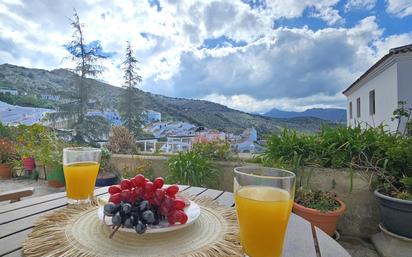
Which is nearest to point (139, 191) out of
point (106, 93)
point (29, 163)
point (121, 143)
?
point (121, 143)

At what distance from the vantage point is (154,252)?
1.91 feet

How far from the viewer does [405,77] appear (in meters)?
7.63

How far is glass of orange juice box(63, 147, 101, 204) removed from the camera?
909 millimetres

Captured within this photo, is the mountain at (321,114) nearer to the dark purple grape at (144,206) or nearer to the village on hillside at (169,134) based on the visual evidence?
the village on hillside at (169,134)

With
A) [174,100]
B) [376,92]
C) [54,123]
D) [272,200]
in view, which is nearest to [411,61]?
[376,92]

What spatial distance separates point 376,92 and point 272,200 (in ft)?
37.7

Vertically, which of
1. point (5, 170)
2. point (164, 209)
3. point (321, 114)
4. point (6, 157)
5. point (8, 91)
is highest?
point (8, 91)

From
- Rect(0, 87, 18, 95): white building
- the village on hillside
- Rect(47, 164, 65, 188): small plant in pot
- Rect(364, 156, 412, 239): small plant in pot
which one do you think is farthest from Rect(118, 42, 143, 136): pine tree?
Rect(364, 156, 412, 239): small plant in pot

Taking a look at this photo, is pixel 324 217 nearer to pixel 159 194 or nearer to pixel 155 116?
pixel 159 194

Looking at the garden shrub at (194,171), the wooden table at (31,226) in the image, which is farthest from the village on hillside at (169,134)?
the wooden table at (31,226)

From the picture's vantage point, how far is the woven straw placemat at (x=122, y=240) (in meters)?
0.58

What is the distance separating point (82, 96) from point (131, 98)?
2.23m

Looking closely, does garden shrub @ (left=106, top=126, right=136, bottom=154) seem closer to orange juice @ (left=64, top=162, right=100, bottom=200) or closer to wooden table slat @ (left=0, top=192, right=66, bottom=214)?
wooden table slat @ (left=0, top=192, right=66, bottom=214)

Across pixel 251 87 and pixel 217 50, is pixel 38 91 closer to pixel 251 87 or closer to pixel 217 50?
pixel 217 50
